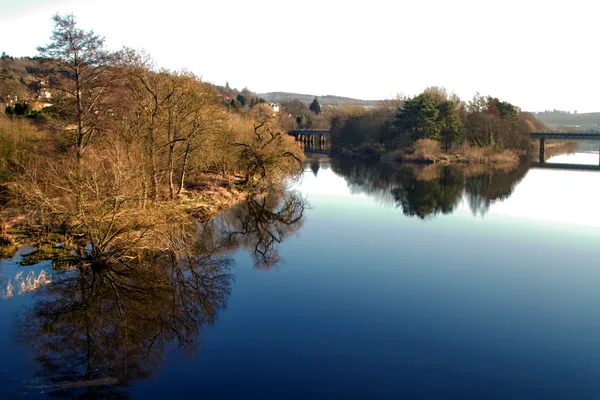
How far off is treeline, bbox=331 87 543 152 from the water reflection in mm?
6841

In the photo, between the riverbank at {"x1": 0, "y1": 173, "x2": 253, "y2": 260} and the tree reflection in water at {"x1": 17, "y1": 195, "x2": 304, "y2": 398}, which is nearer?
the tree reflection in water at {"x1": 17, "y1": 195, "x2": 304, "y2": 398}

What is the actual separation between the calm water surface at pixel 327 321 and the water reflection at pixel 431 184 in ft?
24.2

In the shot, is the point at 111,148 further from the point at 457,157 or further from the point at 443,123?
the point at 457,157

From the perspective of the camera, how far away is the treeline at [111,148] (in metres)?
14.6

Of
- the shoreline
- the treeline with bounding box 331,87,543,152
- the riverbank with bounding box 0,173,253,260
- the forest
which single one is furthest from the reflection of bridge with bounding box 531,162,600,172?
the riverbank with bounding box 0,173,253,260

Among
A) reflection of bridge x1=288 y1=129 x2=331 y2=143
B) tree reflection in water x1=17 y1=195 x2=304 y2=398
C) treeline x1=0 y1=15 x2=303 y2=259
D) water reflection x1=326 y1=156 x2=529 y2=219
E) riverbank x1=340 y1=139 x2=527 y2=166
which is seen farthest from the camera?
reflection of bridge x1=288 y1=129 x2=331 y2=143

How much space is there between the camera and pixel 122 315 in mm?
11930

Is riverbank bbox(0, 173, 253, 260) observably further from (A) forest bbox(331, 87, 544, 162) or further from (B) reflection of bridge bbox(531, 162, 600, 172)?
(B) reflection of bridge bbox(531, 162, 600, 172)

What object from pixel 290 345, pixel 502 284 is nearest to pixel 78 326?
pixel 290 345

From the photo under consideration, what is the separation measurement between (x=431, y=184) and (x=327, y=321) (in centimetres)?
2849

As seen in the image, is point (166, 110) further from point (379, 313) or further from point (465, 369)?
point (465, 369)

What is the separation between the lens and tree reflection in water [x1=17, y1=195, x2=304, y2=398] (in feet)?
30.7

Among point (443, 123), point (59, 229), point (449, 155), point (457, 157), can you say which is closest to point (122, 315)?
point (59, 229)

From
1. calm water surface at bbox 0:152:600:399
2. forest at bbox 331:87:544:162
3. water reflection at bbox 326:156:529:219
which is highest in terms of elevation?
forest at bbox 331:87:544:162
